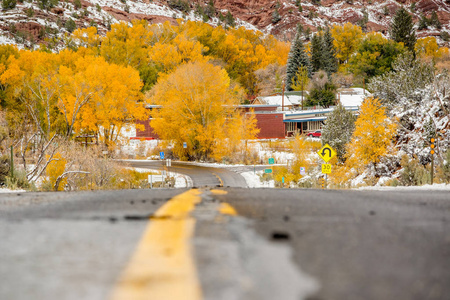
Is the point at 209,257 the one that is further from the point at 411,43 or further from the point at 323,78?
the point at 411,43

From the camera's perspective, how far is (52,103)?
1665 inches

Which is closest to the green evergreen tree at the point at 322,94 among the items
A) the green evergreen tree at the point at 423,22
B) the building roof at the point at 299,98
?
the building roof at the point at 299,98

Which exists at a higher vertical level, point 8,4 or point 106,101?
point 8,4

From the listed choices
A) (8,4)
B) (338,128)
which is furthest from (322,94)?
(8,4)

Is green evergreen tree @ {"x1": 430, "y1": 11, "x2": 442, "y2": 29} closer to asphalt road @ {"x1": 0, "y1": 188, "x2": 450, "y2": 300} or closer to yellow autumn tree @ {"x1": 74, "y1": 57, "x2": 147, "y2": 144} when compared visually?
yellow autumn tree @ {"x1": 74, "y1": 57, "x2": 147, "y2": 144}

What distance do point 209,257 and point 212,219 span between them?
2.59ft

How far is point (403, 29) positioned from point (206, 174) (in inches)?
2377

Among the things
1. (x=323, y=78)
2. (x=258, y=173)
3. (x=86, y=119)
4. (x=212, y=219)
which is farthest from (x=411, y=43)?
(x=212, y=219)

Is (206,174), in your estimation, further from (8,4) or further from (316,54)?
(8,4)

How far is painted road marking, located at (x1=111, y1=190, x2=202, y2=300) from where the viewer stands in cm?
95

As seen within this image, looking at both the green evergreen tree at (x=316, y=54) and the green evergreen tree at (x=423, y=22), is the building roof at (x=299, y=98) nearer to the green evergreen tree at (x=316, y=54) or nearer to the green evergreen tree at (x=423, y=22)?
the green evergreen tree at (x=316, y=54)

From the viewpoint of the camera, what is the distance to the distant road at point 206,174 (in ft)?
98.5

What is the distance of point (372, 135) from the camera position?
943 inches

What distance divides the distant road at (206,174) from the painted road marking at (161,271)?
86.4 feet
